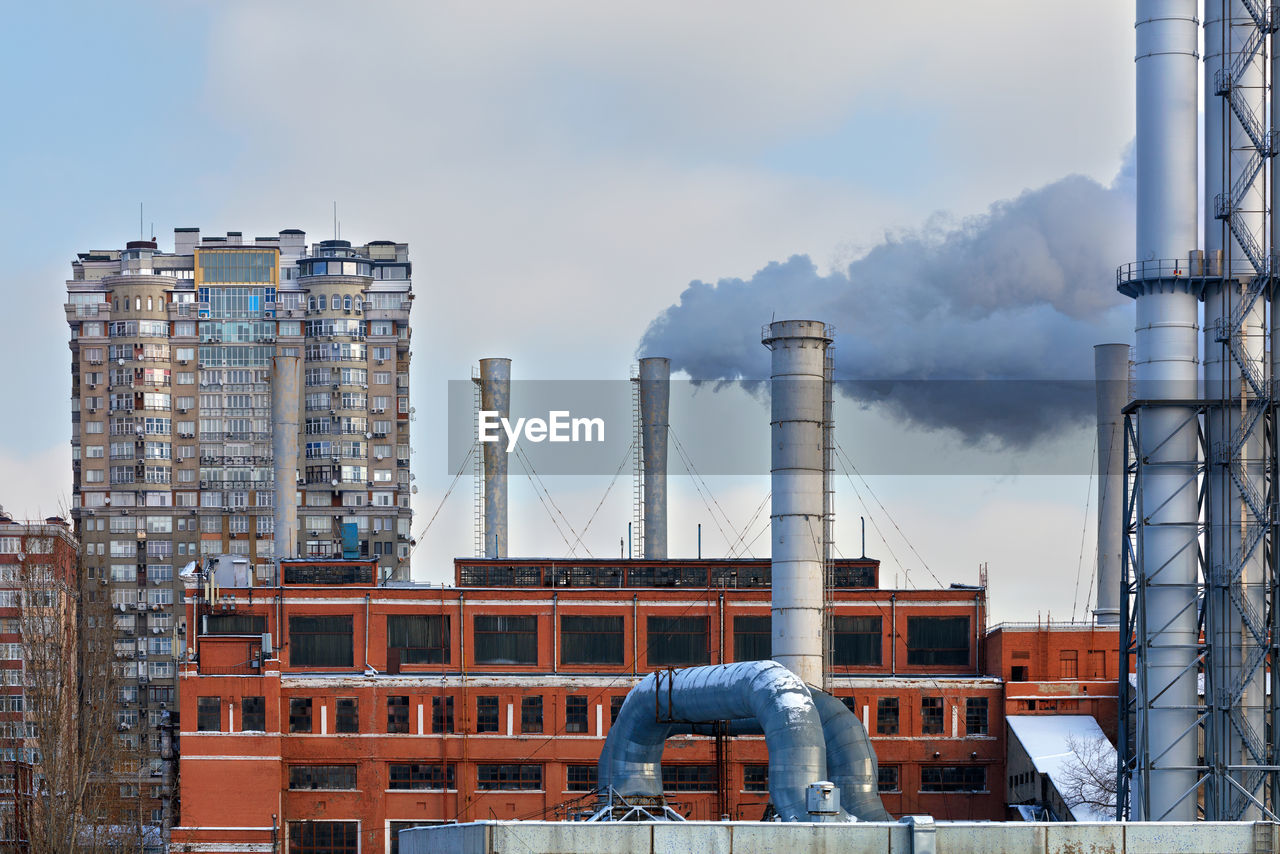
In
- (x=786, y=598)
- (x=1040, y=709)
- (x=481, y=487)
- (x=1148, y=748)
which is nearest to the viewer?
(x=1148, y=748)

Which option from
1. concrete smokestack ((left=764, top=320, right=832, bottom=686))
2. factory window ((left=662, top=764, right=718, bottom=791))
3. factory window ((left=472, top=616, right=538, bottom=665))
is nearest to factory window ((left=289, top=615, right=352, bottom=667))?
factory window ((left=472, top=616, right=538, bottom=665))

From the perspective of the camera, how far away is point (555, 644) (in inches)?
A: 3059

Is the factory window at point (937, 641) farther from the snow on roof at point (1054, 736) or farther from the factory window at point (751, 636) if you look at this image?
the factory window at point (751, 636)

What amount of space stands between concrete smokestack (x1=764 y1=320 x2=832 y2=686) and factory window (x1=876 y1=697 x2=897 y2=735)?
10759mm

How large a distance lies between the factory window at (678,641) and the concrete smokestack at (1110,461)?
15765 mm

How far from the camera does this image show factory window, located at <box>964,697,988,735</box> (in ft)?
250

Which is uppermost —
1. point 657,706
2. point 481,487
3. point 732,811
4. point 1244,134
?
point 1244,134

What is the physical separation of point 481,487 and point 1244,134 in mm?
48212

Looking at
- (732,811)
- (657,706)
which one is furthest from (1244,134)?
(732,811)

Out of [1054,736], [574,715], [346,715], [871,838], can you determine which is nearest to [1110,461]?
[1054,736]

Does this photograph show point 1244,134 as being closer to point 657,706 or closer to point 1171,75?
point 1171,75

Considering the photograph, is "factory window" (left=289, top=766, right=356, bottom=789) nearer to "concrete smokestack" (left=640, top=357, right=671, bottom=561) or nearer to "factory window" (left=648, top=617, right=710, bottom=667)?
"factory window" (left=648, top=617, right=710, bottom=667)

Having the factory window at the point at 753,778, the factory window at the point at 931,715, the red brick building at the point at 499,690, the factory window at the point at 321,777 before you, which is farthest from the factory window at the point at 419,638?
the factory window at the point at 931,715

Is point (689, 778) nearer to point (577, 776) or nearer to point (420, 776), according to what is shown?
point (577, 776)
